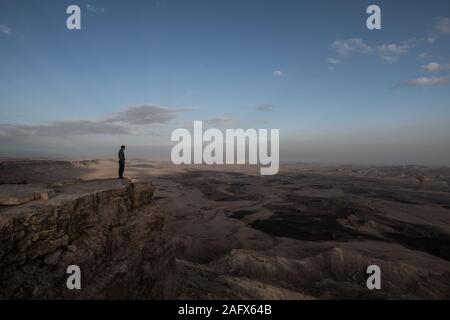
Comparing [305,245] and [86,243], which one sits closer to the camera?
[86,243]

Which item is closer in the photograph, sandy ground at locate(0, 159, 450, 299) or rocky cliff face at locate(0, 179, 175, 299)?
rocky cliff face at locate(0, 179, 175, 299)

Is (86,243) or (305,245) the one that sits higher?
(86,243)

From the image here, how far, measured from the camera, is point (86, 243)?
19.9 feet

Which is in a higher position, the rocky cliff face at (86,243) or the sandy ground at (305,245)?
the rocky cliff face at (86,243)

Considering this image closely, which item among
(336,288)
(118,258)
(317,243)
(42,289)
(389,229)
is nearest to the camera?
(42,289)

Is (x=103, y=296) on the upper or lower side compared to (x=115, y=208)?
lower

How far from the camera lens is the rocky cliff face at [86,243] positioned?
4902 mm

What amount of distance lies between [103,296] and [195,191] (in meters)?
26.0

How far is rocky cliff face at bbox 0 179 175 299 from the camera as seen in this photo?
4.90 m

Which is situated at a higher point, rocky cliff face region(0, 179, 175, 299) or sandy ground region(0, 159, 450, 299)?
rocky cliff face region(0, 179, 175, 299)
